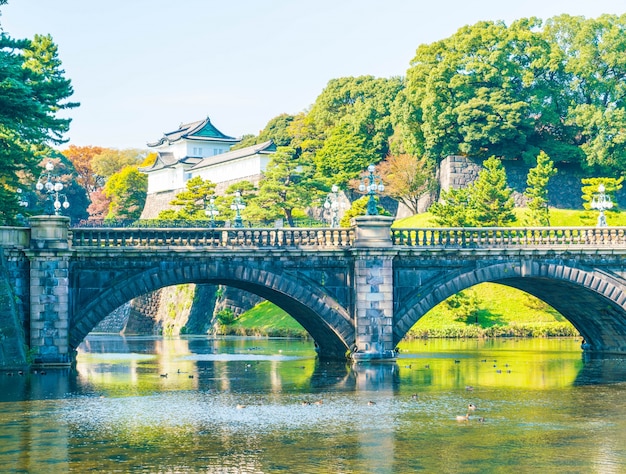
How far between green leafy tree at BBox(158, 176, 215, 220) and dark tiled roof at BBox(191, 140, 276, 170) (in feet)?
36.1

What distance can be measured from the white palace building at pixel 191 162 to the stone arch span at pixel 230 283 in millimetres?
71471

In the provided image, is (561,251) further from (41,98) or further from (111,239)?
(41,98)

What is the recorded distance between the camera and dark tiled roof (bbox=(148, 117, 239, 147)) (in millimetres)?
140000

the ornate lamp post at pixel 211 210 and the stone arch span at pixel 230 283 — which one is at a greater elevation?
the ornate lamp post at pixel 211 210

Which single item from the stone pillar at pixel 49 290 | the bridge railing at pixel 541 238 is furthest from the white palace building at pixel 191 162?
the stone pillar at pixel 49 290

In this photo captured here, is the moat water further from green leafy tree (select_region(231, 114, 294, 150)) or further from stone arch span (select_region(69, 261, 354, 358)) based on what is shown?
green leafy tree (select_region(231, 114, 294, 150))

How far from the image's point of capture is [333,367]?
1999 inches

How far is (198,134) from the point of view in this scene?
461ft

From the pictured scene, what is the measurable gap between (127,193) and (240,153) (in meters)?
29.1

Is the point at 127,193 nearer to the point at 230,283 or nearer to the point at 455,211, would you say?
the point at 455,211

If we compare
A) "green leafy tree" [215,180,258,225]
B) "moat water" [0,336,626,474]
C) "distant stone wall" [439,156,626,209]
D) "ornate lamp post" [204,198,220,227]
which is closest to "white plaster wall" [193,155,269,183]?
"green leafy tree" [215,180,258,225]

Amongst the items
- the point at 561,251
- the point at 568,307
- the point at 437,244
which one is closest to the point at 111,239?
the point at 437,244

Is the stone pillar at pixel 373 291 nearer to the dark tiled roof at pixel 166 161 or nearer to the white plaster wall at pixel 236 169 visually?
the white plaster wall at pixel 236 169

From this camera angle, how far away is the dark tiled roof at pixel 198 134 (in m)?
140
